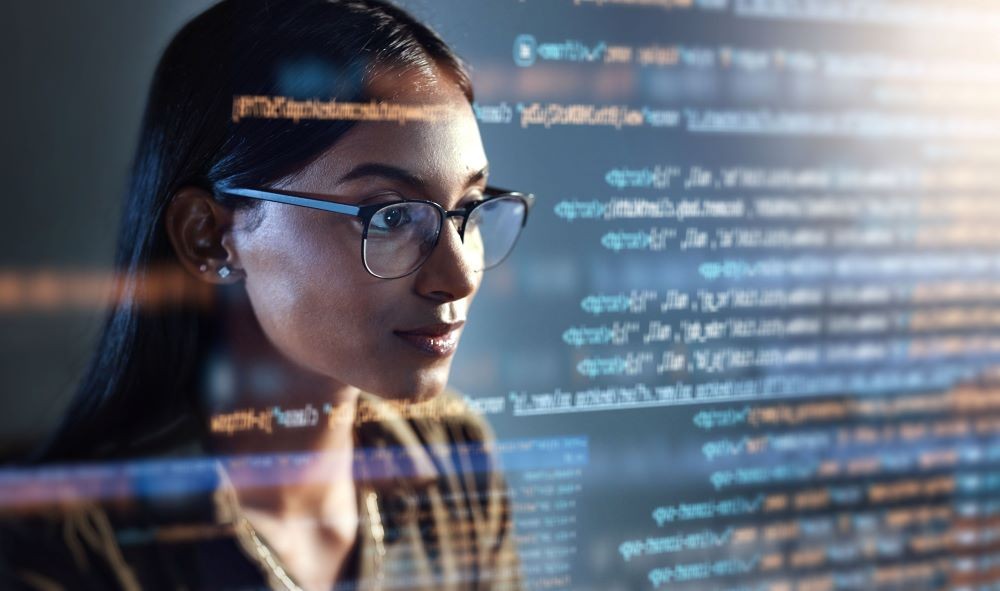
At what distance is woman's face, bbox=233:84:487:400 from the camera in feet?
2.09

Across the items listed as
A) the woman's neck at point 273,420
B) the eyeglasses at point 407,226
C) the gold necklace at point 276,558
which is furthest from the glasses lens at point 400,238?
the gold necklace at point 276,558

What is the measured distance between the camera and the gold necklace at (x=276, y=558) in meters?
0.69

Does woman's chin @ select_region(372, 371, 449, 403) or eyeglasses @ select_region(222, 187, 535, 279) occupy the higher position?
eyeglasses @ select_region(222, 187, 535, 279)

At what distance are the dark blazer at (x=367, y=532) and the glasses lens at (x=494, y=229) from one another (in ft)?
0.41

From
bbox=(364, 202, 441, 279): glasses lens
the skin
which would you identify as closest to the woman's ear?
the skin

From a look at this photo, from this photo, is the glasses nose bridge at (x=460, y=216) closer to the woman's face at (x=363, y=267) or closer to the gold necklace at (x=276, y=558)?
the woman's face at (x=363, y=267)

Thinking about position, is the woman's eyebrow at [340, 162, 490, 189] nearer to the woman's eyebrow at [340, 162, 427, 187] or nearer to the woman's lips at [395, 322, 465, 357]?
the woman's eyebrow at [340, 162, 427, 187]

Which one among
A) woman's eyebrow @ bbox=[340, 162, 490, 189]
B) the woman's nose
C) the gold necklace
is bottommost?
the gold necklace

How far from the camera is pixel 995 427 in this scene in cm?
97

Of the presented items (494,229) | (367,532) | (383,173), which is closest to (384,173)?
(383,173)

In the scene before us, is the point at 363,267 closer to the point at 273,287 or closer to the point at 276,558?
the point at 273,287

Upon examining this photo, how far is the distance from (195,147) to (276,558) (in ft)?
1.10

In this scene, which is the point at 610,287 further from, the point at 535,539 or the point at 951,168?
the point at 951,168

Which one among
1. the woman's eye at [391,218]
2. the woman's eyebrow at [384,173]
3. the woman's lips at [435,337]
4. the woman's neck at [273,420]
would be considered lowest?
the woman's neck at [273,420]
